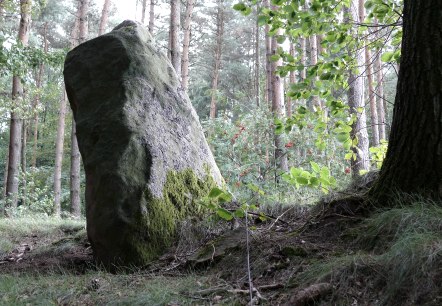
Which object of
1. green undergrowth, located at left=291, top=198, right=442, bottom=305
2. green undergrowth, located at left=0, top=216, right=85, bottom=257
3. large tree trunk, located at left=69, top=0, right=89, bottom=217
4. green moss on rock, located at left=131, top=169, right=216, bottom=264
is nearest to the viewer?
green undergrowth, located at left=291, top=198, right=442, bottom=305

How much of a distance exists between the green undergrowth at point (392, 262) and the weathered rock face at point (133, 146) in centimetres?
205

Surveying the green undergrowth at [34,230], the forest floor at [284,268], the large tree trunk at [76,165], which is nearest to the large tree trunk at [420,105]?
the forest floor at [284,268]

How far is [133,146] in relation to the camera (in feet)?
15.3

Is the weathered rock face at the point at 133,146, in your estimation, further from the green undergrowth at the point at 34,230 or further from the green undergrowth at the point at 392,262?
the green undergrowth at the point at 34,230

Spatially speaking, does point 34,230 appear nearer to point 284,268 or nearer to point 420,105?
point 284,268

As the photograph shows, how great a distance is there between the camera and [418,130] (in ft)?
9.78

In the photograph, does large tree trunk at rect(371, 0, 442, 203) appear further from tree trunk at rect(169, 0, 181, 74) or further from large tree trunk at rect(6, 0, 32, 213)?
large tree trunk at rect(6, 0, 32, 213)

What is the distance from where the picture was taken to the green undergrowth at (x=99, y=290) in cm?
299

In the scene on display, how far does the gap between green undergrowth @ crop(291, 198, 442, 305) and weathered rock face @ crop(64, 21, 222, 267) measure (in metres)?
2.05

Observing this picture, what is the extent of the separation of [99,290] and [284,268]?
146cm

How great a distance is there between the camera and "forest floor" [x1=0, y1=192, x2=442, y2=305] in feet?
7.77

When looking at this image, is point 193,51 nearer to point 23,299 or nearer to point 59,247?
point 59,247

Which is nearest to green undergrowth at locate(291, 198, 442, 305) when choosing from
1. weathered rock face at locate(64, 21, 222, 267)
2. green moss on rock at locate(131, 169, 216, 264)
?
green moss on rock at locate(131, 169, 216, 264)

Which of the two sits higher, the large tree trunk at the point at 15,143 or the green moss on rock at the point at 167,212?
the large tree trunk at the point at 15,143
